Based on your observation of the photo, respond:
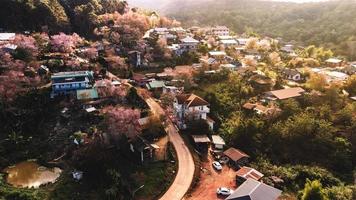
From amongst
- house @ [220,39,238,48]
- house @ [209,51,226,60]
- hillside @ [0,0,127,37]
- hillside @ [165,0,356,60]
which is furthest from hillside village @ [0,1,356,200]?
hillside @ [165,0,356,60]

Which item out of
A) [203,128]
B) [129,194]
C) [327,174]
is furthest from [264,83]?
[129,194]

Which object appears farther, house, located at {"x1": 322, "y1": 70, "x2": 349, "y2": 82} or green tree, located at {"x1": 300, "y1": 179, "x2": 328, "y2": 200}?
house, located at {"x1": 322, "y1": 70, "x2": 349, "y2": 82}

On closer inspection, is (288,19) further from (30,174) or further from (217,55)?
(30,174)

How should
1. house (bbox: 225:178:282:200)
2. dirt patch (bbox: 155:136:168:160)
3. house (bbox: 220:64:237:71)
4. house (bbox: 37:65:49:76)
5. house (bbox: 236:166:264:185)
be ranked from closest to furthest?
1. house (bbox: 225:178:282:200)
2. house (bbox: 236:166:264:185)
3. dirt patch (bbox: 155:136:168:160)
4. house (bbox: 37:65:49:76)
5. house (bbox: 220:64:237:71)

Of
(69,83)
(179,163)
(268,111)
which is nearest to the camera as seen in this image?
(179,163)

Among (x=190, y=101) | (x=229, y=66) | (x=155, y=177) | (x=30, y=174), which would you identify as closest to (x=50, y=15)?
(x=229, y=66)

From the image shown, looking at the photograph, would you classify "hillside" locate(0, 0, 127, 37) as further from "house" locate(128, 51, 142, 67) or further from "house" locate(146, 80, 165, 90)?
"house" locate(146, 80, 165, 90)

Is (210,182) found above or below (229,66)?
below
